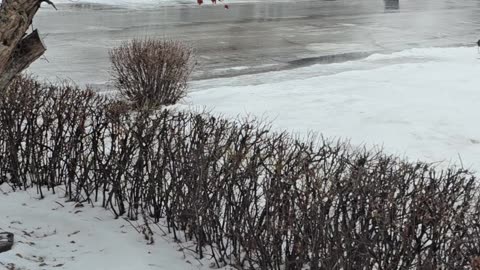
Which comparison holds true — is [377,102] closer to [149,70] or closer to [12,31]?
[149,70]

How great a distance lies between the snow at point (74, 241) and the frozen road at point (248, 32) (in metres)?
6.91

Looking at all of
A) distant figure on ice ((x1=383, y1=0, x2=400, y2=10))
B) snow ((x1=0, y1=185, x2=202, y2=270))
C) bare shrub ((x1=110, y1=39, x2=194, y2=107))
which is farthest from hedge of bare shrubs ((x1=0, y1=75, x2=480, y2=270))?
distant figure on ice ((x1=383, y1=0, x2=400, y2=10))

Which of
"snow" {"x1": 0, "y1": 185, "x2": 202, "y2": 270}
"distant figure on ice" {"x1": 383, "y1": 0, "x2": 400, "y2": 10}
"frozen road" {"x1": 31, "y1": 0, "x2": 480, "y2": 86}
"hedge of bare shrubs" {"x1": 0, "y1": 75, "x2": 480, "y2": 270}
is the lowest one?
"snow" {"x1": 0, "y1": 185, "x2": 202, "y2": 270}

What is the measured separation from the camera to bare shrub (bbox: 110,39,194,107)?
8.52 m

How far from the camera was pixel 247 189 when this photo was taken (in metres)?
3.89

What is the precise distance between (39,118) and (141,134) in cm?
135

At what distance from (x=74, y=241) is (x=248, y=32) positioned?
49.5ft

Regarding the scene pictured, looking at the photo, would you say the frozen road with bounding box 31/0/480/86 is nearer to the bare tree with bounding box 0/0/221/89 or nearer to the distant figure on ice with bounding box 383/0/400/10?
the distant figure on ice with bounding box 383/0/400/10

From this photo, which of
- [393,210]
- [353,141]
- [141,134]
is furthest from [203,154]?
[353,141]

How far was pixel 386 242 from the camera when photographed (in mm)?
3260

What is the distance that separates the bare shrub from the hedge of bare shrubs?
9.20 ft

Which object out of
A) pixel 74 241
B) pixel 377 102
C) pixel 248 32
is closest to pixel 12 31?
pixel 74 241

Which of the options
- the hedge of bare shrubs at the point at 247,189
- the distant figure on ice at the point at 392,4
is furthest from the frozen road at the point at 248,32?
the hedge of bare shrubs at the point at 247,189

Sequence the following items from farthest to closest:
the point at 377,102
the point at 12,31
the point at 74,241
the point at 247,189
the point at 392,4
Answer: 1. the point at 392,4
2. the point at 377,102
3. the point at 74,241
4. the point at 247,189
5. the point at 12,31
